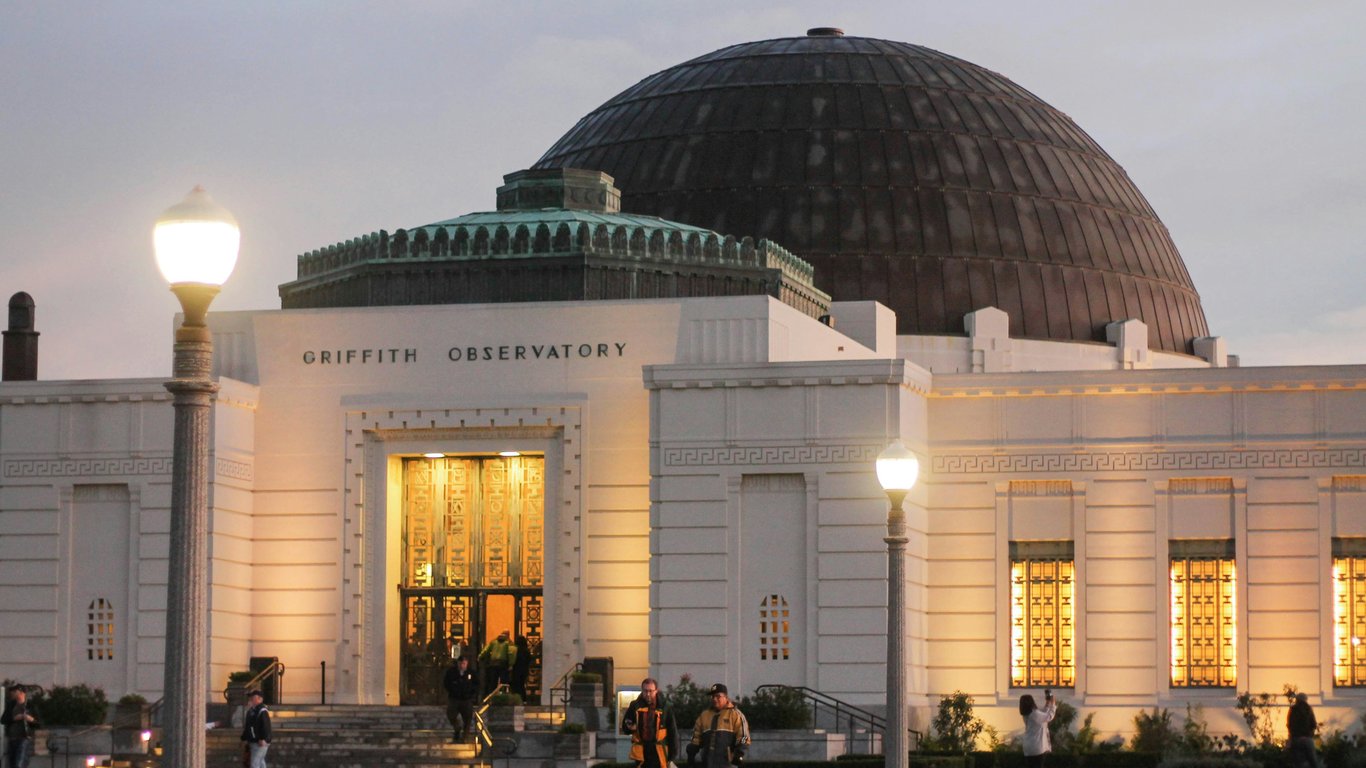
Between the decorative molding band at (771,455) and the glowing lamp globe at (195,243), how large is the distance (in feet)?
79.5

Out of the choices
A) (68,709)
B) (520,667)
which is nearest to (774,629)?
(520,667)

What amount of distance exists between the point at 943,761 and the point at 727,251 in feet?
39.1

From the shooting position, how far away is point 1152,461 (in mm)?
39094

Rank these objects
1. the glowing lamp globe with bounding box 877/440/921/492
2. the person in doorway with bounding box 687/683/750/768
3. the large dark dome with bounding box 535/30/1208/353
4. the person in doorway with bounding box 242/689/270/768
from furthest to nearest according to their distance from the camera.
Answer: the large dark dome with bounding box 535/30/1208/353 → the person in doorway with bounding box 242/689/270/768 → the person in doorway with bounding box 687/683/750/768 → the glowing lamp globe with bounding box 877/440/921/492

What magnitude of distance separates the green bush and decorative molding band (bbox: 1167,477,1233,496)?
1748cm

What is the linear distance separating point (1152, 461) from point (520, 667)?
Result: 429 inches

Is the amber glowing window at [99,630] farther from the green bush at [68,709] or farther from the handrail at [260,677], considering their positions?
the green bush at [68,709]

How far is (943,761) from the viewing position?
108 feet

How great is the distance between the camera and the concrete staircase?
112 ft

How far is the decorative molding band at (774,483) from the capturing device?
38.3 meters

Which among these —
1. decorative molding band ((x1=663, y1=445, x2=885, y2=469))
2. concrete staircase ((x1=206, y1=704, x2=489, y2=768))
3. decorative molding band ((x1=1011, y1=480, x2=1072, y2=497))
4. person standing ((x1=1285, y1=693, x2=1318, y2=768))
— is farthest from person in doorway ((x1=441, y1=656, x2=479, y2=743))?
person standing ((x1=1285, y1=693, x2=1318, y2=768))

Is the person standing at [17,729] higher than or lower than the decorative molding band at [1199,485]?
lower

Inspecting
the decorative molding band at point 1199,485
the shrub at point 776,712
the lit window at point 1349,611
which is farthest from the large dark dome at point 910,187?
the shrub at point 776,712

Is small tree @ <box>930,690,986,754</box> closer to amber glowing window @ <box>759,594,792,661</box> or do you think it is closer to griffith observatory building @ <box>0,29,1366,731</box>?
griffith observatory building @ <box>0,29,1366,731</box>
